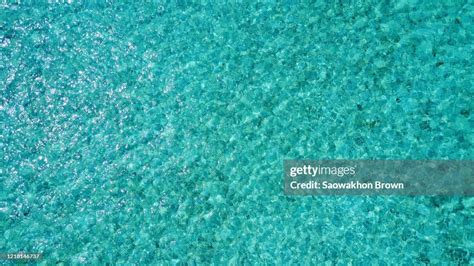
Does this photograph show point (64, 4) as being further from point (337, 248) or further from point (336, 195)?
point (337, 248)

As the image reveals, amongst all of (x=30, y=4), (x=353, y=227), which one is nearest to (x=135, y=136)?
(x=30, y=4)

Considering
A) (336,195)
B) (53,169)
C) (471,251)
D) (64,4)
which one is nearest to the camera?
(471,251)

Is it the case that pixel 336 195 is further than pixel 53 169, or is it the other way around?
pixel 53 169

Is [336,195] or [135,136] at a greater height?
[135,136]

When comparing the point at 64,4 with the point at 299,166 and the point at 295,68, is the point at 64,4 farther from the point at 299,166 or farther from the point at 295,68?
the point at 299,166

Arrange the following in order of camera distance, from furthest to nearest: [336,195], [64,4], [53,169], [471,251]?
1. [64,4]
2. [53,169]
3. [336,195]
4. [471,251]

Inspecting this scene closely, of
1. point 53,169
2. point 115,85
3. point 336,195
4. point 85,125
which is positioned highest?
point 115,85

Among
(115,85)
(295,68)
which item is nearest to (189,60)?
(115,85)
